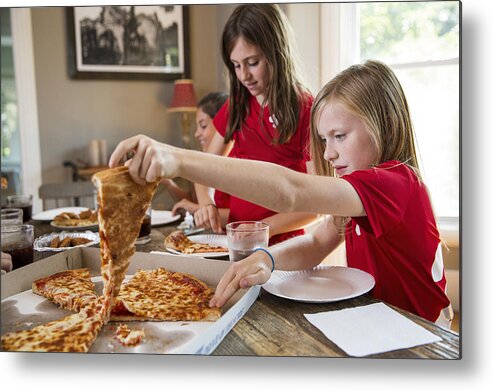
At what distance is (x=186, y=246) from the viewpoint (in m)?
1.56

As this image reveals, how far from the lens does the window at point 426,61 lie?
1.30 meters

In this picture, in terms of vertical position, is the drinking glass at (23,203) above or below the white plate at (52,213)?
above

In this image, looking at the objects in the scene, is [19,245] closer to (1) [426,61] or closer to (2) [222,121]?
(2) [222,121]

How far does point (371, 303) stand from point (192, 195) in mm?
1455

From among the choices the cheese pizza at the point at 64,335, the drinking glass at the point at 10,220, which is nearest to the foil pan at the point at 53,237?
the drinking glass at the point at 10,220

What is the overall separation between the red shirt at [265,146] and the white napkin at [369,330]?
26.6 inches

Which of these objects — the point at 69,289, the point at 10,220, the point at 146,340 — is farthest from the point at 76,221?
the point at 146,340

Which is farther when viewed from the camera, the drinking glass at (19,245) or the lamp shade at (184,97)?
the lamp shade at (184,97)

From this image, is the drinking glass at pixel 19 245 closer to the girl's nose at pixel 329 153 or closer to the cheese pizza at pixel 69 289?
the cheese pizza at pixel 69 289

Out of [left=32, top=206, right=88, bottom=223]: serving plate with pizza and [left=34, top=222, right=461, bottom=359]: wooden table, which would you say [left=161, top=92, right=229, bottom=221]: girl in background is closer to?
[left=32, top=206, right=88, bottom=223]: serving plate with pizza

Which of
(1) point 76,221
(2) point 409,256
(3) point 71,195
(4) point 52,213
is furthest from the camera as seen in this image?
(3) point 71,195

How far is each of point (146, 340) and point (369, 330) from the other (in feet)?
1.50

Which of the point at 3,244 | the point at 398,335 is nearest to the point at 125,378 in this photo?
the point at 3,244

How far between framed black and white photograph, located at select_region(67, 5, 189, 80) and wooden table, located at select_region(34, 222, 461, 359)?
1047mm
